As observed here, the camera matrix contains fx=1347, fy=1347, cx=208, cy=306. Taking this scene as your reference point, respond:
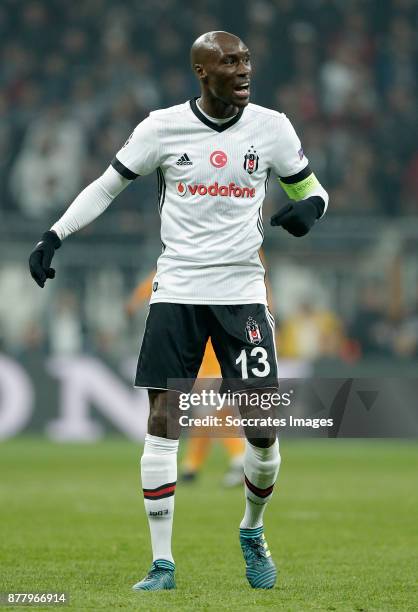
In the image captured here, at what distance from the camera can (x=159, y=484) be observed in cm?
557

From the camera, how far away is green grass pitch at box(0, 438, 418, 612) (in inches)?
211

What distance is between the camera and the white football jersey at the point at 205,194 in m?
5.68

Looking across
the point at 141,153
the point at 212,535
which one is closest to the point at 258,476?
the point at 141,153

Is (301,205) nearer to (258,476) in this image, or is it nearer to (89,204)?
(89,204)

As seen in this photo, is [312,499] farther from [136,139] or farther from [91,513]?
[136,139]

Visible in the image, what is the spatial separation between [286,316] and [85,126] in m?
4.36

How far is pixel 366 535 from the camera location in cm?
786

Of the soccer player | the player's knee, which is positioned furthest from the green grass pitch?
the player's knee

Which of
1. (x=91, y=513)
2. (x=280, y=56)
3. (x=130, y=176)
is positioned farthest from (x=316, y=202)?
(x=280, y=56)

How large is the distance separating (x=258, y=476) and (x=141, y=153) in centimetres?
146

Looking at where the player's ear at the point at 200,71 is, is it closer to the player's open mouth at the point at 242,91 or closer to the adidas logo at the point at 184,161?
the player's open mouth at the point at 242,91

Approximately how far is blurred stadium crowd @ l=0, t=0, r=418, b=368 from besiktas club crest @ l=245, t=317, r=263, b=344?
32.8 ft

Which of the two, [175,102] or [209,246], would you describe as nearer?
[209,246]

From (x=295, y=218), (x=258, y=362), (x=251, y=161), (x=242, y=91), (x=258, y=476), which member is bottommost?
(x=258, y=476)
